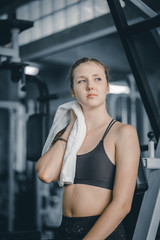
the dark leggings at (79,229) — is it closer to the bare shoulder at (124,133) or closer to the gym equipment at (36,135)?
the bare shoulder at (124,133)

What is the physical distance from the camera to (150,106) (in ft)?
4.14

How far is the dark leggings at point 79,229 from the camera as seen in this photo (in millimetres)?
893

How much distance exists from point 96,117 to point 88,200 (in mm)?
239

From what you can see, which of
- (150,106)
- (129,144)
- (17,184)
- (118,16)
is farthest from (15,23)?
(17,184)

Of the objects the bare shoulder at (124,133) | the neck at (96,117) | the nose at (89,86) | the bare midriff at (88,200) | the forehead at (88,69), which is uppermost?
the forehead at (88,69)

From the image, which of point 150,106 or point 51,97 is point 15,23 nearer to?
point 51,97

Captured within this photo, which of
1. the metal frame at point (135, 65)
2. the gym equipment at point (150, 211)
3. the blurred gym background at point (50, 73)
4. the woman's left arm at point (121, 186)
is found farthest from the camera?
the blurred gym background at point (50, 73)

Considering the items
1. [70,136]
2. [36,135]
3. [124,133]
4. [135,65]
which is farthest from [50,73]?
[124,133]

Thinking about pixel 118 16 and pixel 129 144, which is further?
pixel 118 16

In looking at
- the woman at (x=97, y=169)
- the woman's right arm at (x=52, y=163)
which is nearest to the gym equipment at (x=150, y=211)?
the woman at (x=97, y=169)

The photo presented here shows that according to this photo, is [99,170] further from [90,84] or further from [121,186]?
[90,84]

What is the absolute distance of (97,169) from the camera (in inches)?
35.4

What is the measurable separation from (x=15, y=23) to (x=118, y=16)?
1127 mm

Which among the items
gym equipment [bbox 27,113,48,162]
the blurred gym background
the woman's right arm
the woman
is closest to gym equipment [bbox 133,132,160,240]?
the woman
